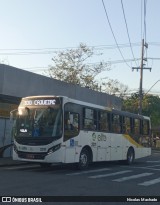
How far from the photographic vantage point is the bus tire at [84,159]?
63.6ft

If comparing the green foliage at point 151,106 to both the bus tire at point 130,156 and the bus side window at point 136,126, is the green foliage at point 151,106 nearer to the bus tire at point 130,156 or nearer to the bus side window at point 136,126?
the bus side window at point 136,126

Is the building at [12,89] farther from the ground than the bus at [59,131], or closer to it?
farther from the ground

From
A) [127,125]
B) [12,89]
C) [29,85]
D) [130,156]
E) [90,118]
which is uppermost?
[29,85]

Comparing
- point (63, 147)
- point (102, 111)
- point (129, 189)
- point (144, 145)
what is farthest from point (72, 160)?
point (144, 145)

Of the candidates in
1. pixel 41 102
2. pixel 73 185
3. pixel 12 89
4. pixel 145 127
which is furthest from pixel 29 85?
pixel 73 185

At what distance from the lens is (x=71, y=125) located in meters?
18.5

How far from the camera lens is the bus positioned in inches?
699

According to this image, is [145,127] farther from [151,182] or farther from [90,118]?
[151,182]

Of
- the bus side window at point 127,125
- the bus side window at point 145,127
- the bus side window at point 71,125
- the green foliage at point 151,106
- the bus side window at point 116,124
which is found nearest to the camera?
the bus side window at point 71,125

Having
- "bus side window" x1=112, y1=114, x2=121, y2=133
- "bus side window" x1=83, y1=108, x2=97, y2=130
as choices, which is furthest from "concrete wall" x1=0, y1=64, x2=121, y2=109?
"bus side window" x1=112, y1=114, x2=121, y2=133

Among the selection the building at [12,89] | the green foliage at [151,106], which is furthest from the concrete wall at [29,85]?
the green foliage at [151,106]

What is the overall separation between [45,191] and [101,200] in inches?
68.9

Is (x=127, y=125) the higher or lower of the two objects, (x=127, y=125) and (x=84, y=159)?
the higher

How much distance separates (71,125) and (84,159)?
2.10 metres
